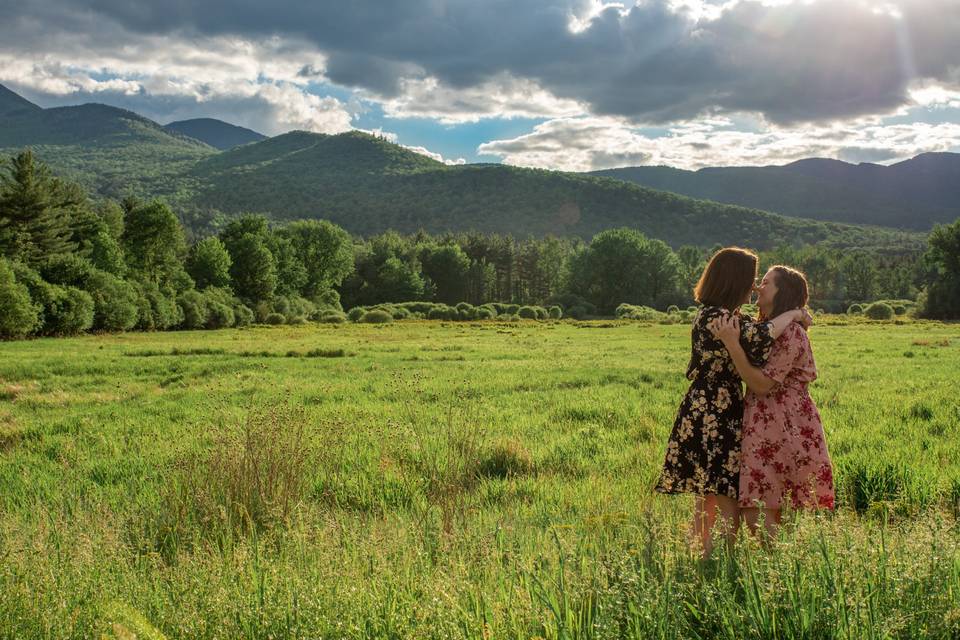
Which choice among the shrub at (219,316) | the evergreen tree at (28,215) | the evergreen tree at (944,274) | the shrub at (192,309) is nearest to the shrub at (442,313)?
the shrub at (219,316)

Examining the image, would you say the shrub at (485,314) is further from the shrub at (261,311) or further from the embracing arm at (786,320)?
the embracing arm at (786,320)

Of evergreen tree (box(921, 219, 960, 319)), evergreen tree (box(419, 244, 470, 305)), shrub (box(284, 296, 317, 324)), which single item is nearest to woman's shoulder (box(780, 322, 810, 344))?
shrub (box(284, 296, 317, 324))

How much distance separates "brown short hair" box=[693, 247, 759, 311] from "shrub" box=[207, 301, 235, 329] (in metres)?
60.9

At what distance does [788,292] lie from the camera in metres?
5.00

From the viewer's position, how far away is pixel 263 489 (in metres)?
5.53

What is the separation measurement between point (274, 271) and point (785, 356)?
7736 cm

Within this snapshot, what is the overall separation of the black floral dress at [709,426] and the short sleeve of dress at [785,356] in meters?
0.26

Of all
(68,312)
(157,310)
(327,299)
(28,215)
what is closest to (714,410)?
(68,312)

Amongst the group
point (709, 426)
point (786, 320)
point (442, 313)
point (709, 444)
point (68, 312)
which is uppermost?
point (786, 320)

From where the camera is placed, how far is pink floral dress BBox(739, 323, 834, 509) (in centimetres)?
475

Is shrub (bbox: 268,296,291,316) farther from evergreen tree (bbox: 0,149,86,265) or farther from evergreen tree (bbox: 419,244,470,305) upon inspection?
evergreen tree (bbox: 419,244,470,305)

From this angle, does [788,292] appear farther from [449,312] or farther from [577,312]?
[577,312]

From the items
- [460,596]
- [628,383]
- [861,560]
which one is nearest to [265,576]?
[460,596]

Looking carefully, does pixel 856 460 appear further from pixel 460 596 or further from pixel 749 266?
pixel 460 596
